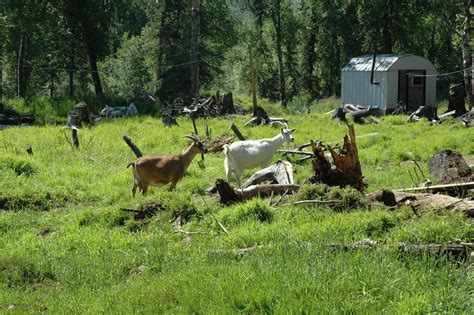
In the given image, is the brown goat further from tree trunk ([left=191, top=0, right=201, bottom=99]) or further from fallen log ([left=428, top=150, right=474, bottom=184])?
tree trunk ([left=191, top=0, right=201, bottom=99])

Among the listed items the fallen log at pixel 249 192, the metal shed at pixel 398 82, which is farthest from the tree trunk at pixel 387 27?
the fallen log at pixel 249 192

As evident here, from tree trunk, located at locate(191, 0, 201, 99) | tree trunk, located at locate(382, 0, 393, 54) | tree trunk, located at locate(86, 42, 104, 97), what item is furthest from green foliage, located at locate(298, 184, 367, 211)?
tree trunk, located at locate(382, 0, 393, 54)

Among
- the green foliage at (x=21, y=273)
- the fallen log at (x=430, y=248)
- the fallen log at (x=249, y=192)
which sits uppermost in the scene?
the fallen log at (x=430, y=248)

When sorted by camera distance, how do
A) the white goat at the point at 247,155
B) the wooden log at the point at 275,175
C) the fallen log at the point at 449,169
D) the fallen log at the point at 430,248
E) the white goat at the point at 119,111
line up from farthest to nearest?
the white goat at the point at 119,111 → the white goat at the point at 247,155 → the wooden log at the point at 275,175 → the fallen log at the point at 449,169 → the fallen log at the point at 430,248

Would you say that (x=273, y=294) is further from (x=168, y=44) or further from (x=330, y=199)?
(x=168, y=44)

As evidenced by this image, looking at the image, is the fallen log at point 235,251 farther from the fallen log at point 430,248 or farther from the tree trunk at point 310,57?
the tree trunk at point 310,57

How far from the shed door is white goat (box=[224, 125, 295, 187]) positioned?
21.2 metres

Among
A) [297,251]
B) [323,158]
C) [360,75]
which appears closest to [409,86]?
[360,75]

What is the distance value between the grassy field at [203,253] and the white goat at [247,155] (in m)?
0.71

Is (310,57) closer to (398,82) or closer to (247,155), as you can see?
(398,82)

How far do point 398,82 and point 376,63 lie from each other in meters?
1.99

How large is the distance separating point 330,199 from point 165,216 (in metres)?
2.70

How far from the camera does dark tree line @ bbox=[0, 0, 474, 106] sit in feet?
120

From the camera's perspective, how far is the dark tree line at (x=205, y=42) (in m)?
36.6
